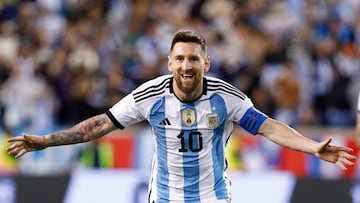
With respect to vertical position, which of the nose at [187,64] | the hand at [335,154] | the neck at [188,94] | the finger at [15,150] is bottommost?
the hand at [335,154]

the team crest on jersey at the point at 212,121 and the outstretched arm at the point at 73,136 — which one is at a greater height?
the team crest on jersey at the point at 212,121

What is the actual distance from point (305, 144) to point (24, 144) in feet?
6.54

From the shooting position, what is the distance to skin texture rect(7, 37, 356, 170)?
7.17m

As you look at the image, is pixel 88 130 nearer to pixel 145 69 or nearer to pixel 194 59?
pixel 194 59

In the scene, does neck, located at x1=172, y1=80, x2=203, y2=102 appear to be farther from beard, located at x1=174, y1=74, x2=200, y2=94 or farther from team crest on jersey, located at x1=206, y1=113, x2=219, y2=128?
team crest on jersey, located at x1=206, y1=113, x2=219, y2=128

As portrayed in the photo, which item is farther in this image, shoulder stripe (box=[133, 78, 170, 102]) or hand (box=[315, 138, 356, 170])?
shoulder stripe (box=[133, 78, 170, 102])

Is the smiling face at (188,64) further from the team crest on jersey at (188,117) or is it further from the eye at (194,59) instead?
the team crest on jersey at (188,117)

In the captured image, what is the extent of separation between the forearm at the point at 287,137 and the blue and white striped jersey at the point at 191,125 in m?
0.07

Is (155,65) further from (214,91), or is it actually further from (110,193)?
(214,91)

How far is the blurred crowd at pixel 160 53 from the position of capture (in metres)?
14.0

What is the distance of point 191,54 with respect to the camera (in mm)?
7305

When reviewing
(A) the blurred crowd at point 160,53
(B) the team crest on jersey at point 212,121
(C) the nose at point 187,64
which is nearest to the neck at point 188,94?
(B) the team crest on jersey at point 212,121

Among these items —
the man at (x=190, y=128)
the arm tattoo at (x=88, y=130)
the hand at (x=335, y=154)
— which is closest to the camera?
the hand at (x=335, y=154)

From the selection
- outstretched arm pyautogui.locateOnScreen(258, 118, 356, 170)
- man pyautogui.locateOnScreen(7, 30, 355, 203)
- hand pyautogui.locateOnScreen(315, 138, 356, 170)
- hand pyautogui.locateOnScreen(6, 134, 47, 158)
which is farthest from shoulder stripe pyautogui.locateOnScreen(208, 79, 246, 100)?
hand pyautogui.locateOnScreen(6, 134, 47, 158)
